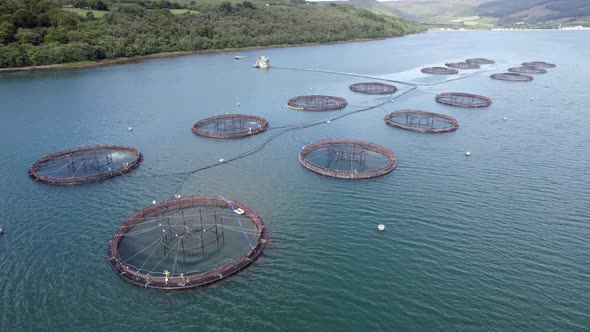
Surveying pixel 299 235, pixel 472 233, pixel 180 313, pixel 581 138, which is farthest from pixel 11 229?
pixel 581 138

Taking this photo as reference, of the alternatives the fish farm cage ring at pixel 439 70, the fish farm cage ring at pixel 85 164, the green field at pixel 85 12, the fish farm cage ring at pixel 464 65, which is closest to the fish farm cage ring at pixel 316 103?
the fish farm cage ring at pixel 85 164

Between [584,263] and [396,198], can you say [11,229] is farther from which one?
[584,263]

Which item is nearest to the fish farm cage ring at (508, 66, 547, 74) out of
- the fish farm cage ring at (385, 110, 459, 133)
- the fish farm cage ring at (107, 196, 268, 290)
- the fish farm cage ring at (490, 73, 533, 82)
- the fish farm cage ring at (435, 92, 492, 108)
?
the fish farm cage ring at (490, 73, 533, 82)

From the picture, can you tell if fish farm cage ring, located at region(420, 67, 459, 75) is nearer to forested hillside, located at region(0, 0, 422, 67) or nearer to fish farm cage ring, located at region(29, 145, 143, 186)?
forested hillside, located at region(0, 0, 422, 67)

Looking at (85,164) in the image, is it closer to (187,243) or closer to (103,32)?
(187,243)

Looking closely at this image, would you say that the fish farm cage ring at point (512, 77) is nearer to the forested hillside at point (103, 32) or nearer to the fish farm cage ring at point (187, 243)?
the fish farm cage ring at point (187, 243)

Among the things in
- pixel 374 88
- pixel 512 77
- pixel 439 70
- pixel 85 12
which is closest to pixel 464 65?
pixel 439 70

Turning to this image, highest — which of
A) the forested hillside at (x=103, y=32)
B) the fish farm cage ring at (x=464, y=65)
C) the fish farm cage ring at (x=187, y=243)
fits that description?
the forested hillside at (x=103, y=32)
